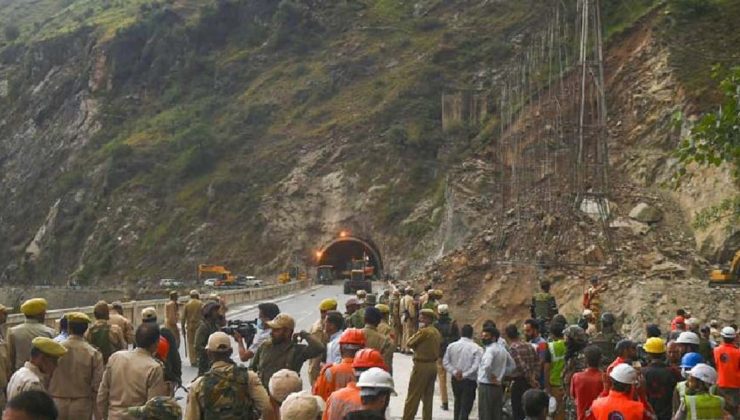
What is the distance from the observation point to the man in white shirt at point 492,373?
9.93 metres

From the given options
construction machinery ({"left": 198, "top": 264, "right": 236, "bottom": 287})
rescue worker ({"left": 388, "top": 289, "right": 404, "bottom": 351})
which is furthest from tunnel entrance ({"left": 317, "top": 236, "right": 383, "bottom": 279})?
rescue worker ({"left": 388, "top": 289, "right": 404, "bottom": 351})

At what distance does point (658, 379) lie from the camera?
8594 millimetres

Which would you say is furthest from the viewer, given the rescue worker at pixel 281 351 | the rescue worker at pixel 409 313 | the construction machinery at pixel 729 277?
the construction machinery at pixel 729 277

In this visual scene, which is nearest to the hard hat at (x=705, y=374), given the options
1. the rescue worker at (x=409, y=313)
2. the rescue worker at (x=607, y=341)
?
the rescue worker at (x=607, y=341)

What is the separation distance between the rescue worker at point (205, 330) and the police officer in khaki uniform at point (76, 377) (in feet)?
10.1

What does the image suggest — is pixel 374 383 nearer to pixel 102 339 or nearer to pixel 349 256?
pixel 102 339

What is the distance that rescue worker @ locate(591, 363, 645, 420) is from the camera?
248 inches

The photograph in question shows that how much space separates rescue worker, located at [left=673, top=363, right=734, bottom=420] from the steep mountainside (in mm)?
35648

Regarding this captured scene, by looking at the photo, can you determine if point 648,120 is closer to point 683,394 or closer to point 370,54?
point 683,394

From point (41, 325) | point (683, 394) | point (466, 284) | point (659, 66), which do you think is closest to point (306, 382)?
point (41, 325)

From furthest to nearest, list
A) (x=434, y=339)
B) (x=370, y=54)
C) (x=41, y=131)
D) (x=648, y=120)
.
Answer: (x=41, y=131)
(x=370, y=54)
(x=648, y=120)
(x=434, y=339)

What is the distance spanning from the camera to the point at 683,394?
7.46 meters

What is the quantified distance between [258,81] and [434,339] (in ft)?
239

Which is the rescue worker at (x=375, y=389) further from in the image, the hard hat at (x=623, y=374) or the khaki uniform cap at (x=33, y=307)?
the khaki uniform cap at (x=33, y=307)
